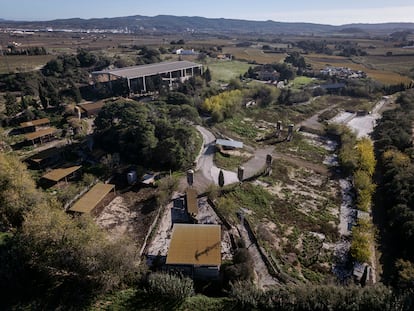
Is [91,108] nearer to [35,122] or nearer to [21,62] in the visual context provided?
[35,122]

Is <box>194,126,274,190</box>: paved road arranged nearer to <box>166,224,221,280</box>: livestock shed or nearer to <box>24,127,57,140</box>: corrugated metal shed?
<box>166,224,221,280</box>: livestock shed

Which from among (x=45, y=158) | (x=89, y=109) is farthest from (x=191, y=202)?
(x=89, y=109)

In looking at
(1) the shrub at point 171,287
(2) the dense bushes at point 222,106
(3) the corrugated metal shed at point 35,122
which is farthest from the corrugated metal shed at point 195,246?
(3) the corrugated metal shed at point 35,122

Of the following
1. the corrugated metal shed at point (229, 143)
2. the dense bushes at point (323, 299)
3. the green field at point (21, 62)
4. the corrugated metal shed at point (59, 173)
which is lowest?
the corrugated metal shed at point (229, 143)

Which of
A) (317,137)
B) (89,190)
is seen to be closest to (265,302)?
(89,190)

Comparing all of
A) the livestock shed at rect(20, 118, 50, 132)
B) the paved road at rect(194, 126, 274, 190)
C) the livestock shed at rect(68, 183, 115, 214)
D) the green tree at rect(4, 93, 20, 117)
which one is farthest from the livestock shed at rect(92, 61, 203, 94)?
the livestock shed at rect(68, 183, 115, 214)

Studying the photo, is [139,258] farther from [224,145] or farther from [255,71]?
[255,71]

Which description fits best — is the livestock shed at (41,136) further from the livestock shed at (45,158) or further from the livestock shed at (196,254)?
the livestock shed at (196,254)
